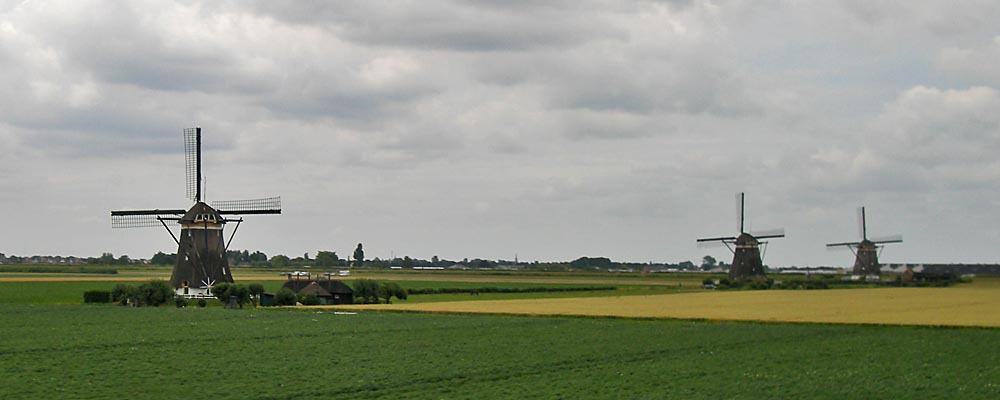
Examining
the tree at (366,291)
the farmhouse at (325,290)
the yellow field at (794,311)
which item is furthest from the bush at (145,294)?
the tree at (366,291)

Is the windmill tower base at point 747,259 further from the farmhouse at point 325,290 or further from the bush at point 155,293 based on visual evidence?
the bush at point 155,293

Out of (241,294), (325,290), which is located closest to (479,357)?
(241,294)

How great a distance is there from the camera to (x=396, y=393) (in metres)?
23.8

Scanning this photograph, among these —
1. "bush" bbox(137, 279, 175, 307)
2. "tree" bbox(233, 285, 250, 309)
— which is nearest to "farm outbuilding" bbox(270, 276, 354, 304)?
"tree" bbox(233, 285, 250, 309)

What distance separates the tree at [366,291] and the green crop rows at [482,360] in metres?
31.9

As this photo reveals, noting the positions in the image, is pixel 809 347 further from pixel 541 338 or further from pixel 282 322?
pixel 282 322

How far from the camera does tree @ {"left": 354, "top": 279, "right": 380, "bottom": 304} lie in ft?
264

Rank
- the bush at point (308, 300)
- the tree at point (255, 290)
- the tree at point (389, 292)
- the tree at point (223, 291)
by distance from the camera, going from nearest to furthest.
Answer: the tree at point (223, 291)
the tree at point (255, 290)
the bush at point (308, 300)
the tree at point (389, 292)

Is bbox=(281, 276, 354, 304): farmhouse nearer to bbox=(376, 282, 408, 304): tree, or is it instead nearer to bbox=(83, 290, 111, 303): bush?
bbox=(376, 282, 408, 304): tree

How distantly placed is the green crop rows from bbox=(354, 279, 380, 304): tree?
3187cm

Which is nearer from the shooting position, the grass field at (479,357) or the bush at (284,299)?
the grass field at (479,357)

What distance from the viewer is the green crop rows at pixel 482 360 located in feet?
80.3

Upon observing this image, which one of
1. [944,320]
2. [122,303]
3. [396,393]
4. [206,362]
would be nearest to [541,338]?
[206,362]

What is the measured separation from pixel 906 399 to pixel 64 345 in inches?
966
